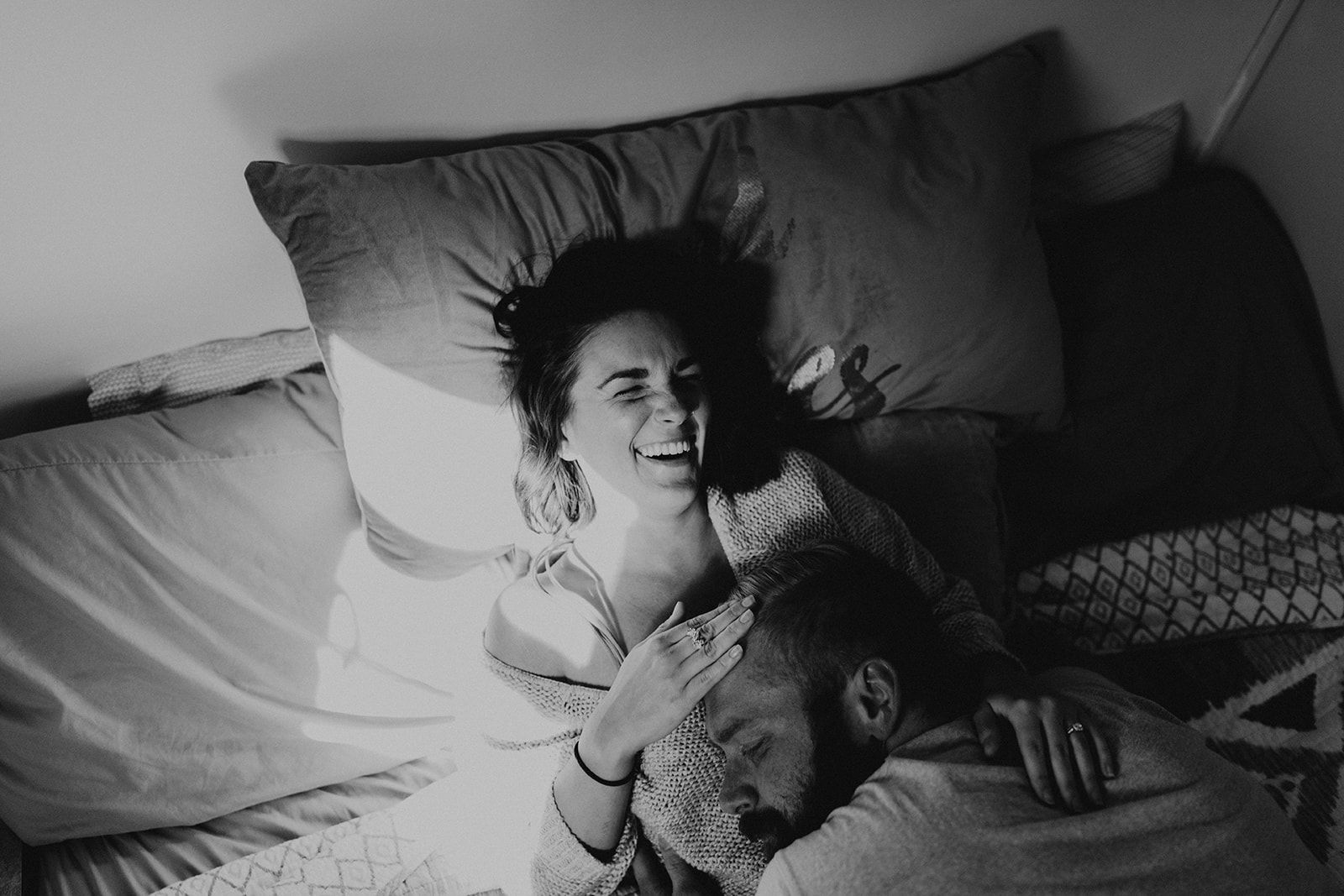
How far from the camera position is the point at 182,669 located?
1293 mm

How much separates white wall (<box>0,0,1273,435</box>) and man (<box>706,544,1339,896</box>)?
859 mm

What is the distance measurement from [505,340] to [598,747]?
0.59m

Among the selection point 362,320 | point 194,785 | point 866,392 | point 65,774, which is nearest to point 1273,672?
point 866,392

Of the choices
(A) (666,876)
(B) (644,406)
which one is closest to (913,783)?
(A) (666,876)

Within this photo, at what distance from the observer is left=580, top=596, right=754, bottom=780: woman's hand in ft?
3.40

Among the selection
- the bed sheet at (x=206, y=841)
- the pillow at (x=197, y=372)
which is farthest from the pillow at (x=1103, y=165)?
the bed sheet at (x=206, y=841)

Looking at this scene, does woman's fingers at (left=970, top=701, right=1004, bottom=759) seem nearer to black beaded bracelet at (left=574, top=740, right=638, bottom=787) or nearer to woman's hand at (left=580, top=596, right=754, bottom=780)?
woman's hand at (left=580, top=596, right=754, bottom=780)

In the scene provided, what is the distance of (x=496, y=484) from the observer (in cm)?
132

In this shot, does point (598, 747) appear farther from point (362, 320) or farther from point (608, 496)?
point (362, 320)

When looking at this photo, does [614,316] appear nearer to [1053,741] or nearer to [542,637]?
[542,637]

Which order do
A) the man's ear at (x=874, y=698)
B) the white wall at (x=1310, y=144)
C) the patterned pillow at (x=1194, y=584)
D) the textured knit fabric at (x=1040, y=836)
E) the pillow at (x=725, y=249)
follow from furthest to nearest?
1. the white wall at (x=1310, y=144)
2. the patterned pillow at (x=1194, y=584)
3. the pillow at (x=725, y=249)
4. the man's ear at (x=874, y=698)
5. the textured knit fabric at (x=1040, y=836)

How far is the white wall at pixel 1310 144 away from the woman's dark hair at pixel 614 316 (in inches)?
50.6

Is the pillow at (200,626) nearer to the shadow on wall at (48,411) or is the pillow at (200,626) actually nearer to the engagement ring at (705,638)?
the shadow on wall at (48,411)

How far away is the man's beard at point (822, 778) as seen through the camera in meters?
1.00
